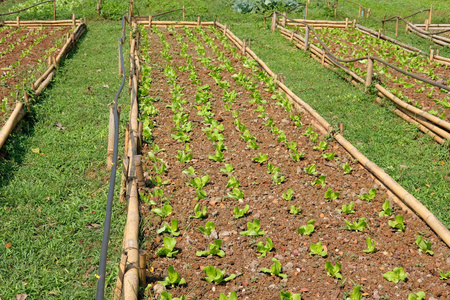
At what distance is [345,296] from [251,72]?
26.0 feet

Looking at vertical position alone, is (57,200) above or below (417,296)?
above

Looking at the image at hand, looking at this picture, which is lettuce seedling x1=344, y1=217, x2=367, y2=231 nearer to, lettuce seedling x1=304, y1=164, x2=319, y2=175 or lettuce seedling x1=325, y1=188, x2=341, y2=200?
lettuce seedling x1=325, y1=188, x2=341, y2=200

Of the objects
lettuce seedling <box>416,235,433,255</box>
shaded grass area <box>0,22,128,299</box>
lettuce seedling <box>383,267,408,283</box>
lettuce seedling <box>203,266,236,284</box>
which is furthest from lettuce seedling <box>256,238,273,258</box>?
lettuce seedling <box>416,235,433,255</box>

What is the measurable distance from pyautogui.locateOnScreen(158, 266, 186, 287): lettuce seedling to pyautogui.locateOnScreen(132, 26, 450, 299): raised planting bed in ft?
0.08

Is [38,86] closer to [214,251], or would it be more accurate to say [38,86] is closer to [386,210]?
[214,251]

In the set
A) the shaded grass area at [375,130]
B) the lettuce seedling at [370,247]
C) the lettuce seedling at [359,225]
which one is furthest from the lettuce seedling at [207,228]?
the shaded grass area at [375,130]

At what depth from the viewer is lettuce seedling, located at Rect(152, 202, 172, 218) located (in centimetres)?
477

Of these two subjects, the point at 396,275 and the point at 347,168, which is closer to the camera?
the point at 396,275

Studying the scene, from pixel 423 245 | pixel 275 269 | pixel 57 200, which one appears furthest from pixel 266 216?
pixel 57 200

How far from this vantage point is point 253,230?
14.8 feet

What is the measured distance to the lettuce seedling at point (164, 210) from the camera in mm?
4768

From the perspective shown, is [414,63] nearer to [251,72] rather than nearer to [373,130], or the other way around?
[251,72]

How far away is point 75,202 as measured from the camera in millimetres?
5047

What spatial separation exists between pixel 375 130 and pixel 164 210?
4.47m
